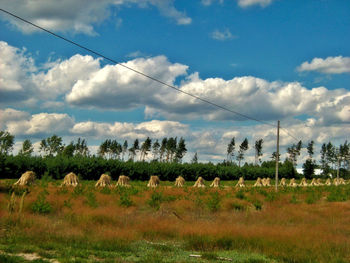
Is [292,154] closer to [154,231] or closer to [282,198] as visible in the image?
[282,198]

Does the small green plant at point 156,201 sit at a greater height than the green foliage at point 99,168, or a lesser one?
lesser

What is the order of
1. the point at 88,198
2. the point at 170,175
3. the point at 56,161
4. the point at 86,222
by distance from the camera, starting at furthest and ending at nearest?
the point at 170,175 < the point at 56,161 < the point at 88,198 < the point at 86,222

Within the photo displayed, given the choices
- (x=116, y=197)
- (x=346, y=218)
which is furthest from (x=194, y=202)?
(x=346, y=218)

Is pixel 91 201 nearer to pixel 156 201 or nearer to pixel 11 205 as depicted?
pixel 156 201

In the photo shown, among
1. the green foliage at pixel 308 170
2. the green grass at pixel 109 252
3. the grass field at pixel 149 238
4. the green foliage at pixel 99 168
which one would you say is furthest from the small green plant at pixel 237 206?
the green foliage at pixel 308 170

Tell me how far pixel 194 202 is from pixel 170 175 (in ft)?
123

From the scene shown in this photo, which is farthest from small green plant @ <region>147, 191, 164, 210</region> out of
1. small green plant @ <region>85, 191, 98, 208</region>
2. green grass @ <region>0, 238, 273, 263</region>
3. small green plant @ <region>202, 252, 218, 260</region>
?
small green plant @ <region>202, 252, 218, 260</region>

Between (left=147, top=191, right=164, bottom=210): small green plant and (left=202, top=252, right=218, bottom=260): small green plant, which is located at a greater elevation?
(left=147, top=191, right=164, bottom=210): small green plant

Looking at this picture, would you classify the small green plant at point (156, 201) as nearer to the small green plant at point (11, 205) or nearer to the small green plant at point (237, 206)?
the small green plant at point (237, 206)

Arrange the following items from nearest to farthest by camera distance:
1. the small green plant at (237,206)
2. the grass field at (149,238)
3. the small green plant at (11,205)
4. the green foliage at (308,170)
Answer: the grass field at (149,238)
the small green plant at (11,205)
the small green plant at (237,206)
the green foliage at (308,170)

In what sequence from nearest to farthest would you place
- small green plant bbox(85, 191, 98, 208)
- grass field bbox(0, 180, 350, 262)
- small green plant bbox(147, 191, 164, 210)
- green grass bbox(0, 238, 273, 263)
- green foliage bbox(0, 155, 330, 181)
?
green grass bbox(0, 238, 273, 263) < grass field bbox(0, 180, 350, 262) < small green plant bbox(85, 191, 98, 208) < small green plant bbox(147, 191, 164, 210) < green foliage bbox(0, 155, 330, 181)

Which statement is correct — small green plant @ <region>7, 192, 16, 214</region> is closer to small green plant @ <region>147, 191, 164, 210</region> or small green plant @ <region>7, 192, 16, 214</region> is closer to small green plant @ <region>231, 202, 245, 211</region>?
small green plant @ <region>147, 191, 164, 210</region>

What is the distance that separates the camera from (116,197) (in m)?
20.9

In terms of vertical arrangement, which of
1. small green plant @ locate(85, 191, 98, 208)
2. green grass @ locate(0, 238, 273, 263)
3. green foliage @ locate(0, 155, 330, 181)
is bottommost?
green grass @ locate(0, 238, 273, 263)
